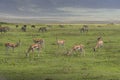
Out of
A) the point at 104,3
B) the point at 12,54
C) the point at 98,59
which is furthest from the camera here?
the point at 104,3

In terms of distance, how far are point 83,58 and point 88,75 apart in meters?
6.74

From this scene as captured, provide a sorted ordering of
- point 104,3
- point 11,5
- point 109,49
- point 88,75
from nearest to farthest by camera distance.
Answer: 1. point 88,75
2. point 109,49
3. point 11,5
4. point 104,3

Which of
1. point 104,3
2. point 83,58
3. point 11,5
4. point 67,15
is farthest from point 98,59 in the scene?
point 104,3

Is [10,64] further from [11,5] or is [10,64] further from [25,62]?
[11,5]

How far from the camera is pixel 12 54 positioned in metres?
32.7

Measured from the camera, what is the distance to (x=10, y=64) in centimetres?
2789

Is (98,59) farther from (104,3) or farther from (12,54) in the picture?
(104,3)

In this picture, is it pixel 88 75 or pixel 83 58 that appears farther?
pixel 83 58

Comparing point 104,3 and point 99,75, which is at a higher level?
point 104,3

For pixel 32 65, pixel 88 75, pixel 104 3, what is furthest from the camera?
pixel 104 3

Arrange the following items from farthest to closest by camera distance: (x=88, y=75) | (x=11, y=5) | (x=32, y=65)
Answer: (x=11, y=5) → (x=32, y=65) → (x=88, y=75)

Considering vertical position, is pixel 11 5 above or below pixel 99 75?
above

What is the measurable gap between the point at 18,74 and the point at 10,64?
3.66 m

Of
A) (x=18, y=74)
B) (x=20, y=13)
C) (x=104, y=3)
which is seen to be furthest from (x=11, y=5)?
(x=18, y=74)
